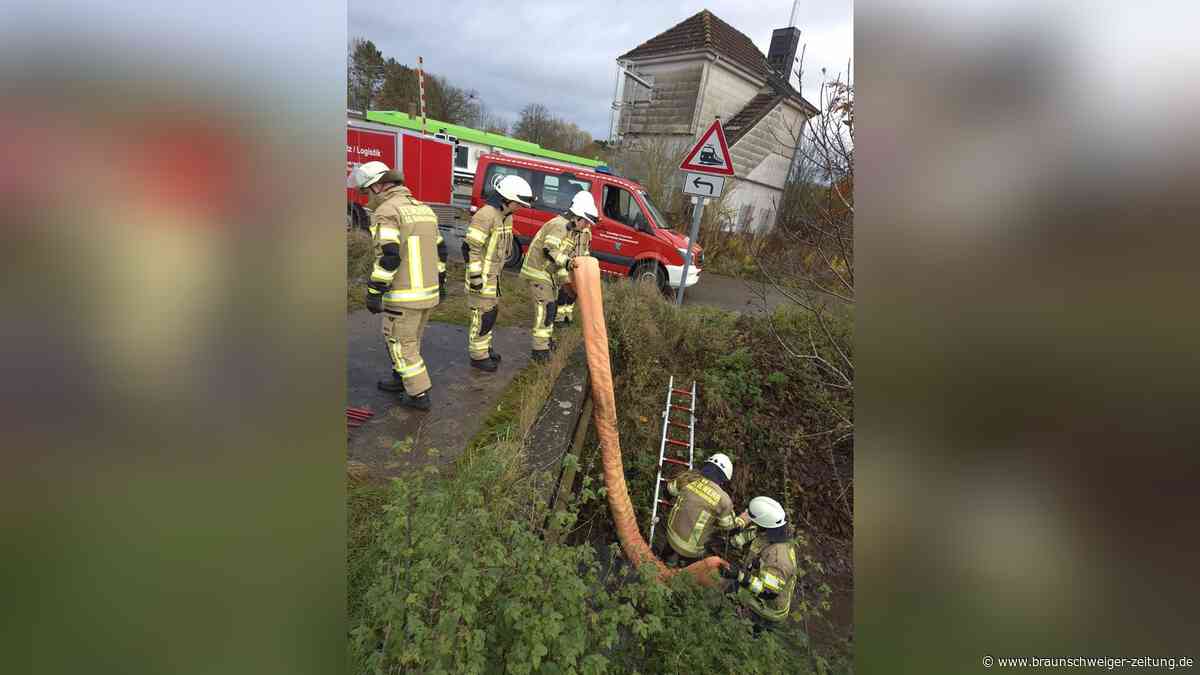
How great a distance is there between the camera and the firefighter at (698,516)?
344 cm

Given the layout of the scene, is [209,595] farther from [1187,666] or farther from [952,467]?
[1187,666]

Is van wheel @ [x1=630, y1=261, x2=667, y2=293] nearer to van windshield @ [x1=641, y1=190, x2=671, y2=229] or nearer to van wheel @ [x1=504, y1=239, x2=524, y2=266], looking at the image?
van windshield @ [x1=641, y1=190, x2=671, y2=229]

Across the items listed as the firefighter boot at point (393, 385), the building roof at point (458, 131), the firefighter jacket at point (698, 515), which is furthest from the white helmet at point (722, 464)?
the building roof at point (458, 131)

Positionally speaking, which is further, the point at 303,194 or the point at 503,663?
the point at 503,663

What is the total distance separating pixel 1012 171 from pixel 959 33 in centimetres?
16

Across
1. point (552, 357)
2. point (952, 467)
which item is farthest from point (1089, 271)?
point (552, 357)

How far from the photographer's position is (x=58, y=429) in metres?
0.41

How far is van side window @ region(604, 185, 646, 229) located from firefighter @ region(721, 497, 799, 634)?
5949 millimetres

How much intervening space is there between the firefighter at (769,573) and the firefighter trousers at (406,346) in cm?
237

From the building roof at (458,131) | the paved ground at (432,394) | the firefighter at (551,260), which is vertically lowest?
the paved ground at (432,394)

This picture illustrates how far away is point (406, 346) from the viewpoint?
3502 millimetres

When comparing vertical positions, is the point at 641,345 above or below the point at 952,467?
below

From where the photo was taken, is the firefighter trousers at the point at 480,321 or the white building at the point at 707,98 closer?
the firefighter trousers at the point at 480,321

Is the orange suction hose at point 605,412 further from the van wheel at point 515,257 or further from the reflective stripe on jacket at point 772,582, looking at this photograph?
the van wheel at point 515,257
